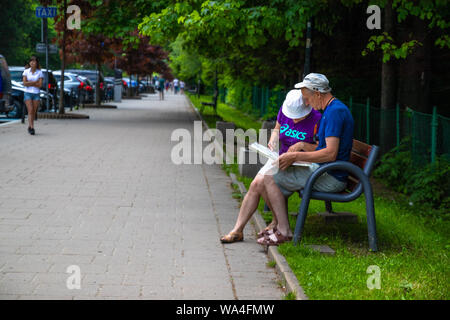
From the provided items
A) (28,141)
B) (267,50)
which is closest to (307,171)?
(28,141)

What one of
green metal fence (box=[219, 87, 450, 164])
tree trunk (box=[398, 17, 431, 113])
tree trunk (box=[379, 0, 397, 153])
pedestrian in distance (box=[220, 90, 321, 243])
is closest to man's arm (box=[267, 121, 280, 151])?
pedestrian in distance (box=[220, 90, 321, 243])

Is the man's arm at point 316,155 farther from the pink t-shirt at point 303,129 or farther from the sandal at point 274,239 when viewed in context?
the sandal at point 274,239

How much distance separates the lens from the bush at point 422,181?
9.49 metres

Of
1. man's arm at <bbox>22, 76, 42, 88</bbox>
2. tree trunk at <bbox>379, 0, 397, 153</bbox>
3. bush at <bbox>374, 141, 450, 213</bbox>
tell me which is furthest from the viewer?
man's arm at <bbox>22, 76, 42, 88</bbox>

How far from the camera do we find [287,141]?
21.9 feet

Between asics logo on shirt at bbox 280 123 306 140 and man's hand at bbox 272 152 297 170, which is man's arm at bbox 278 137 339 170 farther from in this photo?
asics logo on shirt at bbox 280 123 306 140

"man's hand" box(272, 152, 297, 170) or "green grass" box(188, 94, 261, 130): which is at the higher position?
"man's hand" box(272, 152, 297, 170)

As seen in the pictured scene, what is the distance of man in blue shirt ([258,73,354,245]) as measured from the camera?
607 cm

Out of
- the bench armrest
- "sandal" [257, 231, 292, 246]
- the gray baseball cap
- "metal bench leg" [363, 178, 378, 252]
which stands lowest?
"sandal" [257, 231, 292, 246]

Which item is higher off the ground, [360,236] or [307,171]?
[307,171]

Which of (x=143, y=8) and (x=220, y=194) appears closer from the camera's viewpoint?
(x=220, y=194)

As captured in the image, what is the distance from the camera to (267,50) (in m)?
22.2
